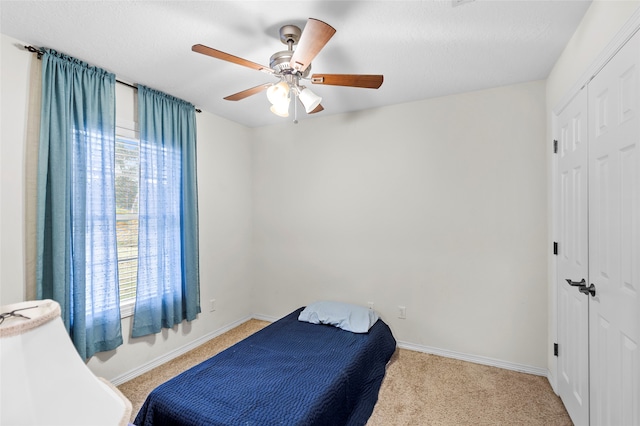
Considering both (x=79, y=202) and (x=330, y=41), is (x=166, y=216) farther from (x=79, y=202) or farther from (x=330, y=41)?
(x=330, y=41)

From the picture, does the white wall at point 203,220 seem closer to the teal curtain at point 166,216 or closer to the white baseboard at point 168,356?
the white baseboard at point 168,356

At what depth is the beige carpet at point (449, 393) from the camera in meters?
2.01

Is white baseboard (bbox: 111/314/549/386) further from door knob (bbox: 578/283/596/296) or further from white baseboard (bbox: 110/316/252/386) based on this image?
door knob (bbox: 578/283/596/296)

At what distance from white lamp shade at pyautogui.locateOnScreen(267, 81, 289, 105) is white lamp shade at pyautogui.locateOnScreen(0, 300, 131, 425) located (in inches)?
62.8

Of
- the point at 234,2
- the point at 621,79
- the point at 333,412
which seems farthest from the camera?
the point at 333,412

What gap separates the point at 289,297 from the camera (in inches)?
144

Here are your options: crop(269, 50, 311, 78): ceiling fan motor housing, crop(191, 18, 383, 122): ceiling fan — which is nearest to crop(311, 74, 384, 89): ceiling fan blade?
crop(191, 18, 383, 122): ceiling fan

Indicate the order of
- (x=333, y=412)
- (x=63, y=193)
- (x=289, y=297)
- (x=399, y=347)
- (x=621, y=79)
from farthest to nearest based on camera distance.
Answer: (x=289, y=297) < (x=399, y=347) < (x=63, y=193) < (x=333, y=412) < (x=621, y=79)

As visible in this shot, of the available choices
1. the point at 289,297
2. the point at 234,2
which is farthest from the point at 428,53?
the point at 289,297

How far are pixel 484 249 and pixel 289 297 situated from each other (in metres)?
2.21

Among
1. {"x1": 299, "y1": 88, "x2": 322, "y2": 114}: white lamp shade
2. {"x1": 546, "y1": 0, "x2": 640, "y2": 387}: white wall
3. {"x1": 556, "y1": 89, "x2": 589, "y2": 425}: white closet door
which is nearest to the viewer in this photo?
{"x1": 546, "y1": 0, "x2": 640, "y2": 387}: white wall

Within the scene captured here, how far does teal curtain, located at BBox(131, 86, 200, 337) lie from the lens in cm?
261

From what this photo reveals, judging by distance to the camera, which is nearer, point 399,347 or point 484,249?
point 484,249

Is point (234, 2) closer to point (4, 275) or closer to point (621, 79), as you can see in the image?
point (621, 79)
